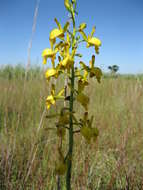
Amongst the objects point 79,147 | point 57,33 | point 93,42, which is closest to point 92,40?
point 93,42

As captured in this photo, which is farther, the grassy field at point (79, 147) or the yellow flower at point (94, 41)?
the grassy field at point (79, 147)

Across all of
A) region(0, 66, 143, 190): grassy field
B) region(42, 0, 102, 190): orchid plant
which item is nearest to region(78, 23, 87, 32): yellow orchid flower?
region(42, 0, 102, 190): orchid plant

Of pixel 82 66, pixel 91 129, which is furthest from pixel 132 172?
pixel 82 66

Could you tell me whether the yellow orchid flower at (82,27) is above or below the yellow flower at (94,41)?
above

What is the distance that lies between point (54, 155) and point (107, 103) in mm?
2162

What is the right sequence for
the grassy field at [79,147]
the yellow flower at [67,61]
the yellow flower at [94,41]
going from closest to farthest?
the yellow flower at [67,61]
the yellow flower at [94,41]
the grassy field at [79,147]

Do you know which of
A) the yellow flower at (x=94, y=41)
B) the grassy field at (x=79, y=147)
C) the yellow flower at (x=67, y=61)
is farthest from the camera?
the grassy field at (x=79, y=147)

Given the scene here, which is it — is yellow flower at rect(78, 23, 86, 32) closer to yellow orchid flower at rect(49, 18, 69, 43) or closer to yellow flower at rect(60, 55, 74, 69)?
yellow orchid flower at rect(49, 18, 69, 43)

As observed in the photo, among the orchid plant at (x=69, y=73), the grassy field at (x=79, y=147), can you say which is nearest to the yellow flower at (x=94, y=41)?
the orchid plant at (x=69, y=73)

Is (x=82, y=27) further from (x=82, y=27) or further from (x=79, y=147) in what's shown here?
A: (x=79, y=147)

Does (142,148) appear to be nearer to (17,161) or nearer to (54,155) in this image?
(54,155)

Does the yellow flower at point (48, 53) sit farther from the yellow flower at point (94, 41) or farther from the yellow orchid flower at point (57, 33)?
the yellow flower at point (94, 41)

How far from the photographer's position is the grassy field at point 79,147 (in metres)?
1.29

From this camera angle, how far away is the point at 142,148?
1986mm
